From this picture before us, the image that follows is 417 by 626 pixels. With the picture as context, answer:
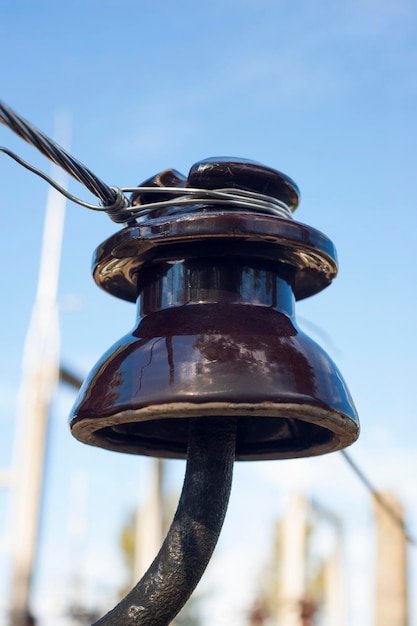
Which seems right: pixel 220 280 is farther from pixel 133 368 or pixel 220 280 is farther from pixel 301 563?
pixel 301 563

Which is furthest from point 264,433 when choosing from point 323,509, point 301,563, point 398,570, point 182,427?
point 323,509

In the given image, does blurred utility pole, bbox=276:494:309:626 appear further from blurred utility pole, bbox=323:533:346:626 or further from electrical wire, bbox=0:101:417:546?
electrical wire, bbox=0:101:417:546

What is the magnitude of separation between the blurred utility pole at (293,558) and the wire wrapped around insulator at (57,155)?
707 cm

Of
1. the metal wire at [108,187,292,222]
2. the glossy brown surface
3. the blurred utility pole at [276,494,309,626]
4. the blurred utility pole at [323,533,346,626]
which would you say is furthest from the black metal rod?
the blurred utility pole at [323,533,346,626]

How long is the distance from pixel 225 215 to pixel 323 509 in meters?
9.73

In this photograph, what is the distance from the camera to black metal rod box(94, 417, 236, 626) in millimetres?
859

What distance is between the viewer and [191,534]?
0.88m

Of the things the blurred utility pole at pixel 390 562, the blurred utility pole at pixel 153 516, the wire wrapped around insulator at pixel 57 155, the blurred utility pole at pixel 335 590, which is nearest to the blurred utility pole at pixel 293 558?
the blurred utility pole at pixel 153 516

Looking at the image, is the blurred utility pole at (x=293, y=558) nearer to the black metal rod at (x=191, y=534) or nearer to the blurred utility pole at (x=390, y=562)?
the blurred utility pole at (x=390, y=562)

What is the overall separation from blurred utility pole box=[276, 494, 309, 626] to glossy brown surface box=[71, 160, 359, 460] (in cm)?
695

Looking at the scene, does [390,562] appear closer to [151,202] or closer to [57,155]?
[151,202]

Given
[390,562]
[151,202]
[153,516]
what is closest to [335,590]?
[153,516]

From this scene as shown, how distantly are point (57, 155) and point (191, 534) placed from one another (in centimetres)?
37

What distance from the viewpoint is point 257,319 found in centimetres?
90
